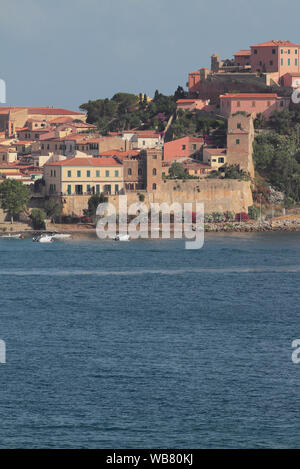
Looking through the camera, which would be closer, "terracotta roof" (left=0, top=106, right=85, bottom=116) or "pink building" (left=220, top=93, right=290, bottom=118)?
"pink building" (left=220, top=93, right=290, bottom=118)

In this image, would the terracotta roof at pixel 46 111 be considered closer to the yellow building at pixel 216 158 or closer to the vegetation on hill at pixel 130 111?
the vegetation on hill at pixel 130 111

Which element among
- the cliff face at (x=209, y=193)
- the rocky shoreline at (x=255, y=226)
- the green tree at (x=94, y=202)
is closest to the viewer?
the green tree at (x=94, y=202)

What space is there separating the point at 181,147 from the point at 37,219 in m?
12.4

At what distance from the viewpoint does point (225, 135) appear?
72812 millimetres

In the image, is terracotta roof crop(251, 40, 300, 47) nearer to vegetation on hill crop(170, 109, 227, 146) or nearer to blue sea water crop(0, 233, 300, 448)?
vegetation on hill crop(170, 109, 227, 146)

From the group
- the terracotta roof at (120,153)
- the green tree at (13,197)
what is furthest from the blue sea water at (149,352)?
the terracotta roof at (120,153)

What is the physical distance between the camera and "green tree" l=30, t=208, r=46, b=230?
6253 cm

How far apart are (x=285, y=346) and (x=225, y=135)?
40.1 meters

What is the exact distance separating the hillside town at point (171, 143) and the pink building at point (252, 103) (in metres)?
0.06

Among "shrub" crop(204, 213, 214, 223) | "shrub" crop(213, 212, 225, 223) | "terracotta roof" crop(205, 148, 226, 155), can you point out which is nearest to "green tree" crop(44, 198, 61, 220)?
"shrub" crop(204, 213, 214, 223)

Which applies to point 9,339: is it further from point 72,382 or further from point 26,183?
point 26,183

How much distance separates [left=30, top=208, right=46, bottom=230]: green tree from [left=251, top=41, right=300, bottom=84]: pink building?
72.4ft

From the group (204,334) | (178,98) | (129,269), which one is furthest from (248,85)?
(204,334)

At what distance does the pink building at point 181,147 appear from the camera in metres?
71.2
